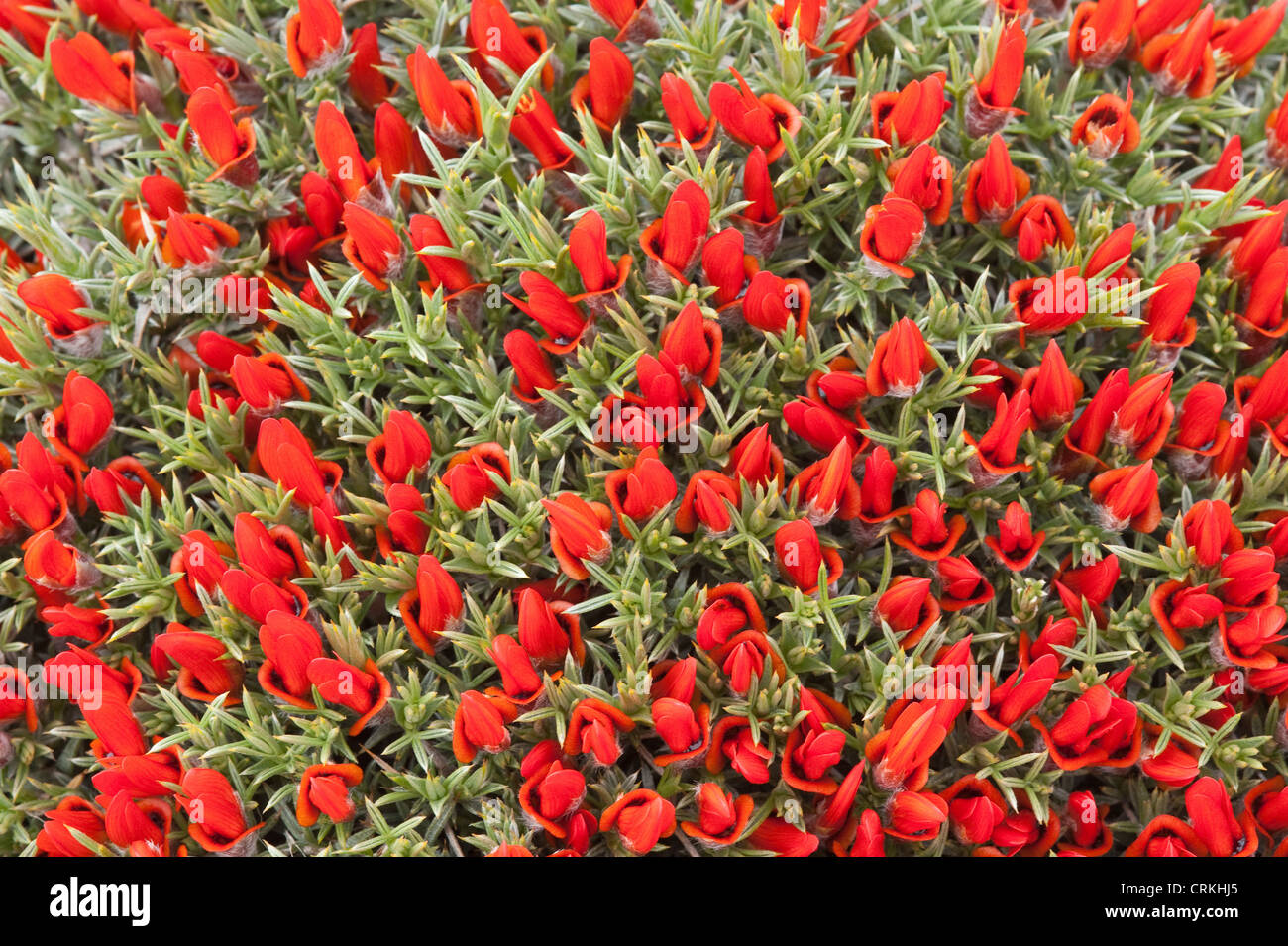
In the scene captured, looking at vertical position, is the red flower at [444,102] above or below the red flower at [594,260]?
above

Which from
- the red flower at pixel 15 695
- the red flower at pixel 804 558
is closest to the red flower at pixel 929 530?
the red flower at pixel 804 558

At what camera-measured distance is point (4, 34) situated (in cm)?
222

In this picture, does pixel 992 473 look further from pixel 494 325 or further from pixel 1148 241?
pixel 494 325

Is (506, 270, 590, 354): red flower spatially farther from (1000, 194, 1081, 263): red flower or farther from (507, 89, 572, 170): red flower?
(1000, 194, 1081, 263): red flower

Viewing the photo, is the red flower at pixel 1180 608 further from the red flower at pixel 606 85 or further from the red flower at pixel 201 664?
A: the red flower at pixel 201 664

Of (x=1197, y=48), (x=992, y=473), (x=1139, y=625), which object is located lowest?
(x=1139, y=625)

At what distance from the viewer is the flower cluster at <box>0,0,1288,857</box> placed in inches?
65.6

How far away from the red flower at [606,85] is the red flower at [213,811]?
129 cm

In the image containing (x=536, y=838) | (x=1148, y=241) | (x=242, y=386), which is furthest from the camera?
(x=1148, y=241)

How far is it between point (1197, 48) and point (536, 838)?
1831mm

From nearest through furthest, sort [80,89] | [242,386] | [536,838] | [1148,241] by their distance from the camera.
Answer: [536,838]
[242,386]
[1148,241]
[80,89]

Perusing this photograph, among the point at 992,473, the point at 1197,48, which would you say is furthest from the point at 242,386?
the point at 1197,48

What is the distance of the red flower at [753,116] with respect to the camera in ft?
6.05

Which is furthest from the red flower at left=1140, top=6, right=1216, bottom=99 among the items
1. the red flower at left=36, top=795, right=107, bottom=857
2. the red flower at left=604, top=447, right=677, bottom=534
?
the red flower at left=36, top=795, right=107, bottom=857
